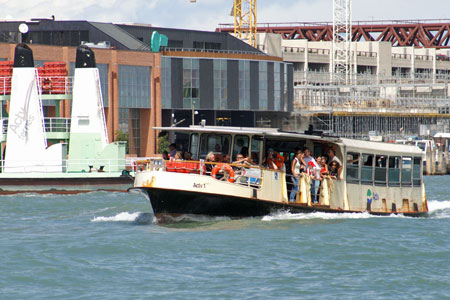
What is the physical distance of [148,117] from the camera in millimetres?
93688

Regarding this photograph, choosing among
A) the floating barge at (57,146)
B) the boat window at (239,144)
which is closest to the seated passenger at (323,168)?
the boat window at (239,144)

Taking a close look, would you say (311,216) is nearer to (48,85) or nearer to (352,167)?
(352,167)

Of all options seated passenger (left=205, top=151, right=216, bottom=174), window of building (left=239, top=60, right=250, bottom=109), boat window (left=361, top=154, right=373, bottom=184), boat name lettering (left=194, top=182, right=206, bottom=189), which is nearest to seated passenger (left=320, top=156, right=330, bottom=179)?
boat window (left=361, top=154, right=373, bottom=184)

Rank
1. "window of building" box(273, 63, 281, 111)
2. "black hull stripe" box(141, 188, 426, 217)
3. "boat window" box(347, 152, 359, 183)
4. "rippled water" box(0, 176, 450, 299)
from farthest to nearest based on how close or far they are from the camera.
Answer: "window of building" box(273, 63, 281, 111), "boat window" box(347, 152, 359, 183), "black hull stripe" box(141, 188, 426, 217), "rippled water" box(0, 176, 450, 299)

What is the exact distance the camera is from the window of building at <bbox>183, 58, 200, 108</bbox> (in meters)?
98.1

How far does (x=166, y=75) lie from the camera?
9688 centimetres

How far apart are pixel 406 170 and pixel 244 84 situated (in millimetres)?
68122

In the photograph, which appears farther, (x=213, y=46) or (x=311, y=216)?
(x=213, y=46)

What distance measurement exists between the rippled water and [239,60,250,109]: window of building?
68480mm

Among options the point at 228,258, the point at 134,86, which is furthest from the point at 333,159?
the point at 134,86

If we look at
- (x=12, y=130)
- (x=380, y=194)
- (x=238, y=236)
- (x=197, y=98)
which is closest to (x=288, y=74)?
(x=197, y=98)

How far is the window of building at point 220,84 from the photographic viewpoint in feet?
328

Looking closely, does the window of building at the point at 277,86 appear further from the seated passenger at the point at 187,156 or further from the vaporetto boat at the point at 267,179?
the seated passenger at the point at 187,156

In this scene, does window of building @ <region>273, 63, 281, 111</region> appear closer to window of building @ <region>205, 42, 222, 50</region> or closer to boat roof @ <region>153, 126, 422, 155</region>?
window of building @ <region>205, 42, 222, 50</region>
